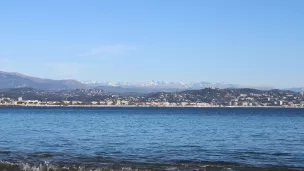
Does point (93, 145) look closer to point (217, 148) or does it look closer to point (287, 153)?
point (217, 148)

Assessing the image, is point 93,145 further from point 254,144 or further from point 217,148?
point 254,144

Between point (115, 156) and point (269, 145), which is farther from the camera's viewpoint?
point (269, 145)

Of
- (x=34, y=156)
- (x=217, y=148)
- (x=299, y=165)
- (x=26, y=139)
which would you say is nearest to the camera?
(x=299, y=165)

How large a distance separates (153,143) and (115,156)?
1126cm

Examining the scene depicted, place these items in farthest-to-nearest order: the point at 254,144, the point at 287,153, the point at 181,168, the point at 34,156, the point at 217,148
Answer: the point at 254,144
the point at 217,148
the point at 287,153
the point at 34,156
the point at 181,168

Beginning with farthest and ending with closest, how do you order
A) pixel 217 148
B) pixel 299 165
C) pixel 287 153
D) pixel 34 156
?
pixel 217 148 < pixel 287 153 < pixel 34 156 < pixel 299 165

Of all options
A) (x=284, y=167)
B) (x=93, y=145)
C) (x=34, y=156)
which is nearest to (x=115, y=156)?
(x=34, y=156)

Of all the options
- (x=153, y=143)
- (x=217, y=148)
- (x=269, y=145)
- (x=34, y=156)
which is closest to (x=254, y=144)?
(x=269, y=145)

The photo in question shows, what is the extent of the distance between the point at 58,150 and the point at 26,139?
12341 mm

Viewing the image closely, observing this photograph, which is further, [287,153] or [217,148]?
[217,148]

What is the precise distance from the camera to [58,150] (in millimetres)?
39844

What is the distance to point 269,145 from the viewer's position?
45.7 m

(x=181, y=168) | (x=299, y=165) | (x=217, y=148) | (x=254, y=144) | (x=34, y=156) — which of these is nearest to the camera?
(x=181, y=168)

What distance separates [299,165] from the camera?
32375 millimetres
